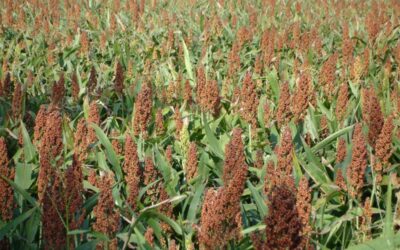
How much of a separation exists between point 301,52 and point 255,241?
11.6ft

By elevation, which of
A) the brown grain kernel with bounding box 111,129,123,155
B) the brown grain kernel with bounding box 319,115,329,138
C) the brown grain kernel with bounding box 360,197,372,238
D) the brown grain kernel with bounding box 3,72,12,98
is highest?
the brown grain kernel with bounding box 3,72,12,98

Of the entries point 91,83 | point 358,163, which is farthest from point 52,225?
point 91,83

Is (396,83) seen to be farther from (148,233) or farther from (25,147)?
(148,233)

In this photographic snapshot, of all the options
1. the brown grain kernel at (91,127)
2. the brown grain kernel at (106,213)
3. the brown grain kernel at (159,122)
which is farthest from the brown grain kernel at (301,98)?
the brown grain kernel at (106,213)

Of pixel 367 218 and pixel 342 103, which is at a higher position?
pixel 342 103

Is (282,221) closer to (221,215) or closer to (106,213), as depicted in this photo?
(221,215)

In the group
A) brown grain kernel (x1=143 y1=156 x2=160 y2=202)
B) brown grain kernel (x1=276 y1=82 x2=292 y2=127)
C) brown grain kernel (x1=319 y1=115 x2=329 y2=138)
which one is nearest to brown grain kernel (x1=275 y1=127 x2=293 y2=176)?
brown grain kernel (x1=143 y1=156 x2=160 y2=202)

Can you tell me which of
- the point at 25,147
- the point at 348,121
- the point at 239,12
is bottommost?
the point at 348,121

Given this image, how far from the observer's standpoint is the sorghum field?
1568 mm

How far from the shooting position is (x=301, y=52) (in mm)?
4633

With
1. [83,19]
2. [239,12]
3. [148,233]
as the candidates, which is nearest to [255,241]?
[148,233]

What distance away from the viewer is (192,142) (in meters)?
2.12

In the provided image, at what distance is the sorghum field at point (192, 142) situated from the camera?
157 centimetres

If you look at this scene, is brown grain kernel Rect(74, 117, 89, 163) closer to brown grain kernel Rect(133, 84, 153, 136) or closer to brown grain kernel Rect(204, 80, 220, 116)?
brown grain kernel Rect(133, 84, 153, 136)
